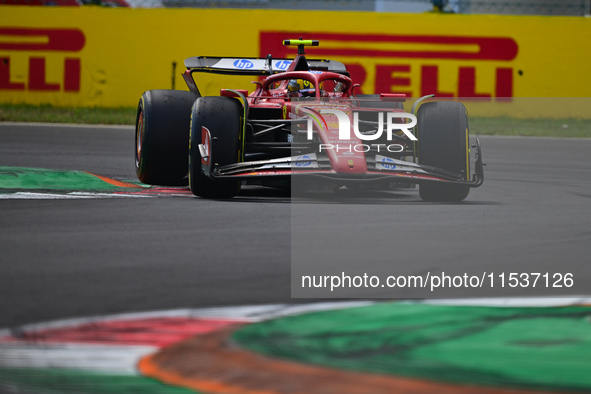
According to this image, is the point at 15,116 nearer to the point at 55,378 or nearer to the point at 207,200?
the point at 207,200

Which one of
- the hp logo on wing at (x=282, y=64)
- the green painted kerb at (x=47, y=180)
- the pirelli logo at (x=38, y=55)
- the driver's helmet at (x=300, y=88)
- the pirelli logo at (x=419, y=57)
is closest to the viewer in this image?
the green painted kerb at (x=47, y=180)

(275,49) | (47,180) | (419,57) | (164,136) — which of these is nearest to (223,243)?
(164,136)

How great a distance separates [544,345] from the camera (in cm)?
317

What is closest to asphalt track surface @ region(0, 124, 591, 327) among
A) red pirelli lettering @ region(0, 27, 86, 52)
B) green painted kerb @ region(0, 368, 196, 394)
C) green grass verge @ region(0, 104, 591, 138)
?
green painted kerb @ region(0, 368, 196, 394)

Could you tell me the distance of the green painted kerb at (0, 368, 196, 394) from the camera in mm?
2670

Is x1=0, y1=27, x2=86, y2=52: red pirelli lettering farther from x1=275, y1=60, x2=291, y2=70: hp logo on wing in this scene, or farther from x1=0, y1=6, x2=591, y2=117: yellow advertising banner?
x1=275, y1=60, x2=291, y2=70: hp logo on wing

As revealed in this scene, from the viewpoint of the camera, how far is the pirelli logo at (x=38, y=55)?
16141 mm

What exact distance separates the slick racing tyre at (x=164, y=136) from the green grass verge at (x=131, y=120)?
24.2ft

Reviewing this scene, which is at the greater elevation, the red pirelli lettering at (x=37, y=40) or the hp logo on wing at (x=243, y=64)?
the red pirelli lettering at (x=37, y=40)

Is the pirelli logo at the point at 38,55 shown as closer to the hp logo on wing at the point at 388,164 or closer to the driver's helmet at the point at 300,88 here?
the driver's helmet at the point at 300,88

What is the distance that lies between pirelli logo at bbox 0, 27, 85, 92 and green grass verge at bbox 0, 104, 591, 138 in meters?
0.35

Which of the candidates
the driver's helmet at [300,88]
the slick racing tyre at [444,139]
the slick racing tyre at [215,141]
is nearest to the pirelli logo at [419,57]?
the driver's helmet at [300,88]

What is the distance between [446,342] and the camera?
3193 mm

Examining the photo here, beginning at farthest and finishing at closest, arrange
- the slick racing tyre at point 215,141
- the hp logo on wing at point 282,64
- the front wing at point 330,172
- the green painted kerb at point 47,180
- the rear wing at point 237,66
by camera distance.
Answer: the hp logo on wing at point 282,64
the rear wing at point 237,66
the green painted kerb at point 47,180
the slick racing tyre at point 215,141
the front wing at point 330,172
